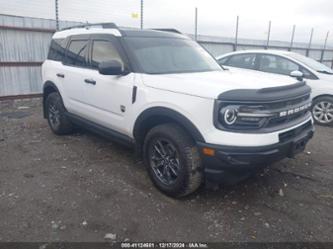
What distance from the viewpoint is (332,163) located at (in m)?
4.52

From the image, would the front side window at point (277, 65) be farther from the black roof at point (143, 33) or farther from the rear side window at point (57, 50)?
the rear side window at point (57, 50)

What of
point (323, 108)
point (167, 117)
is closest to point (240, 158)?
point (167, 117)

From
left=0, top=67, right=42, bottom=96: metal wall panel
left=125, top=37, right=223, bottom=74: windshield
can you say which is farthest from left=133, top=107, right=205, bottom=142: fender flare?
left=0, top=67, right=42, bottom=96: metal wall panel

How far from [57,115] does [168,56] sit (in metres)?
2.70

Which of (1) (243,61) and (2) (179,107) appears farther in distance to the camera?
(1) (243,61)

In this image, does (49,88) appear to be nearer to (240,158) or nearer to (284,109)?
(240,158)

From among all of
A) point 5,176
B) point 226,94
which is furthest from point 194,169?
point 5,176

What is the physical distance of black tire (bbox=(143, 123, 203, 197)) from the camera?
9.98ft

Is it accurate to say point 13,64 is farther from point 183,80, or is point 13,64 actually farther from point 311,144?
point 311,144

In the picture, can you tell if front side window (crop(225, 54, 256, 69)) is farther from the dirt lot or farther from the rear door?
the rear door

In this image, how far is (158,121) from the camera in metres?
3.44

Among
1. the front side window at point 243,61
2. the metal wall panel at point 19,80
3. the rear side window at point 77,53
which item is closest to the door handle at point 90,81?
the rear side window at point 77,53

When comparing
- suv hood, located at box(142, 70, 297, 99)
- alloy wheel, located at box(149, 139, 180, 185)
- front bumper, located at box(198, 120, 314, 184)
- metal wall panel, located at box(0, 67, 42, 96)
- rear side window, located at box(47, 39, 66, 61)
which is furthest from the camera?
metal wall panel, located at box(0, 67, 42, 96)

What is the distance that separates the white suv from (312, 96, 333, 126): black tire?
137 inches
